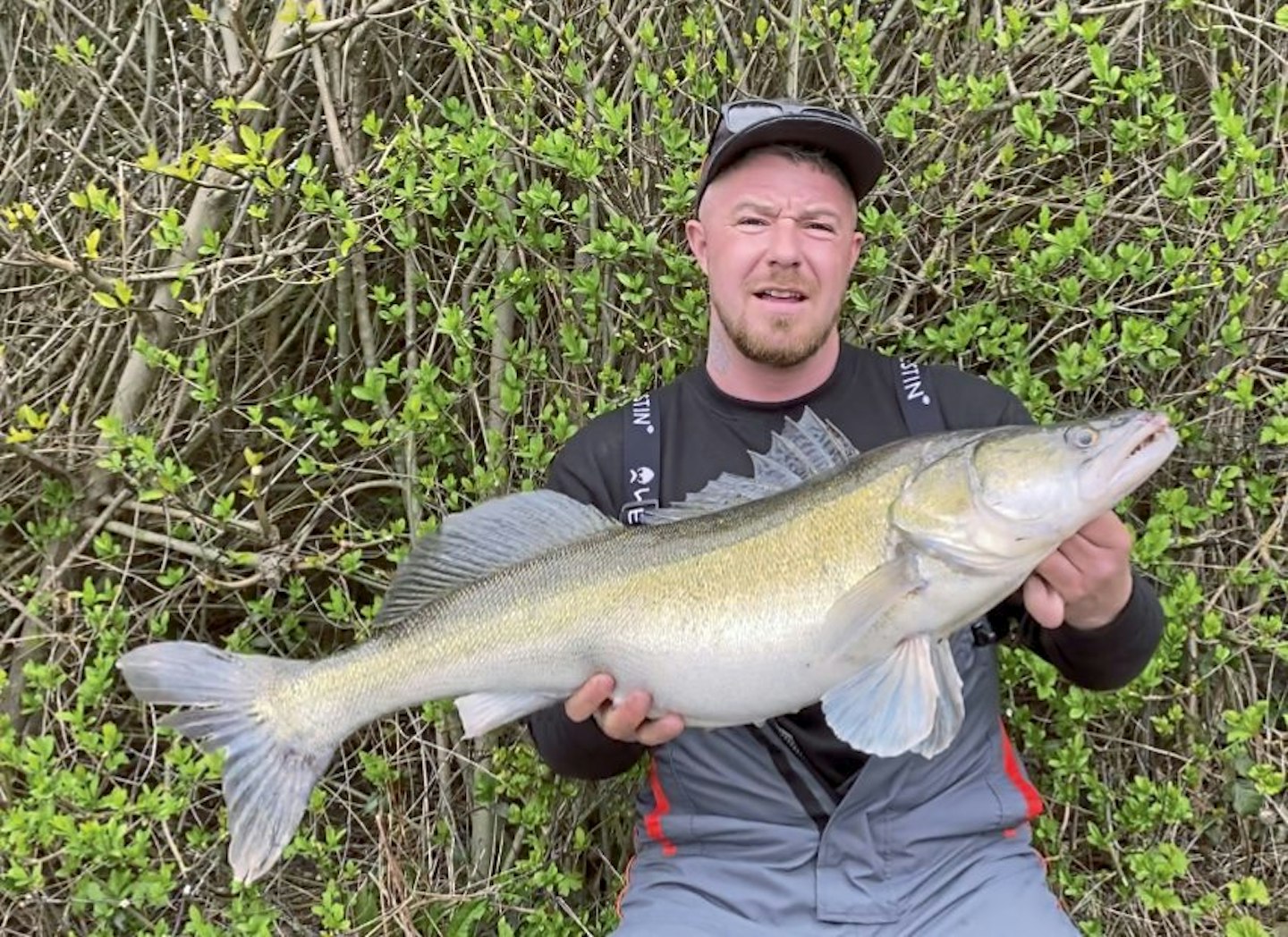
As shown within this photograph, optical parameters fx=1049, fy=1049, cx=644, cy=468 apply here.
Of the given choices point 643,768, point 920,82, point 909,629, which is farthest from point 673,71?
point 643,768

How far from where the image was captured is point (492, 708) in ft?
7.16

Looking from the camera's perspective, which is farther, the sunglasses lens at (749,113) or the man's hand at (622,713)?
the sunglasses lens at (749,113)

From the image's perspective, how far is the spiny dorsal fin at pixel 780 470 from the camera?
7.28 feet

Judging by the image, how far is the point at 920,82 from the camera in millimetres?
3223

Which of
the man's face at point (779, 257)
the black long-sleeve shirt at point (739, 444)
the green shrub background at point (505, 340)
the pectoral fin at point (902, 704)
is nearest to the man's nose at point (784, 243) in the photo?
the man's face at point (779, 257)

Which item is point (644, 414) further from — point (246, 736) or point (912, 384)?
point (246, 736)

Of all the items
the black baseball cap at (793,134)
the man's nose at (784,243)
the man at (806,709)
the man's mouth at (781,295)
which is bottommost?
the man at (806,709)

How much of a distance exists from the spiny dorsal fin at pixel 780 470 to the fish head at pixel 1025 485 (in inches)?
11.0

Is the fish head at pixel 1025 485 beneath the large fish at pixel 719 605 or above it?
above

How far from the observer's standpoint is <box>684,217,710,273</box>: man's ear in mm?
2744

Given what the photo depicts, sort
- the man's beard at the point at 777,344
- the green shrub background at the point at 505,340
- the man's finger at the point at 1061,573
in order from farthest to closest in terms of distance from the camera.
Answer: the green shrub background at the point at 505,340, the man's beard at the point at 777,344, the man's finger at the point at 1061,573

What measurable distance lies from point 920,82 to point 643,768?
2.23 meters

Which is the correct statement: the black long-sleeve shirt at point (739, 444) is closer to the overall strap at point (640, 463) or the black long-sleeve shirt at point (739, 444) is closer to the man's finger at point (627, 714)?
the overall strap at point (640, 463)

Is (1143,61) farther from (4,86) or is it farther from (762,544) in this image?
(4,86)
